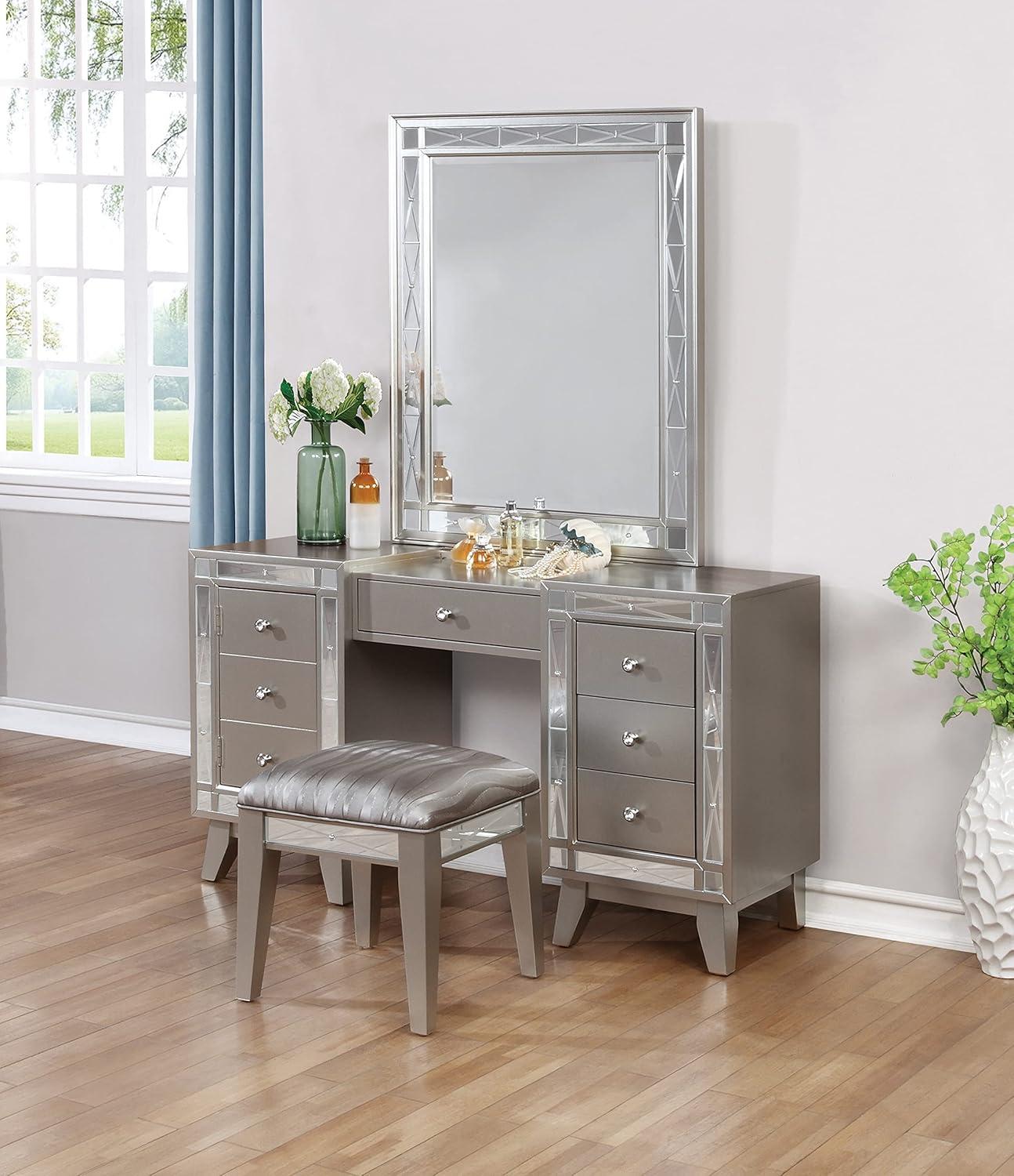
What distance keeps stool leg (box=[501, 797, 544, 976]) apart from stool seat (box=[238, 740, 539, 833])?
0.27 feet

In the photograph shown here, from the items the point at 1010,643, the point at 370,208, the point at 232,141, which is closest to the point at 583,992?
the point at 1010,643

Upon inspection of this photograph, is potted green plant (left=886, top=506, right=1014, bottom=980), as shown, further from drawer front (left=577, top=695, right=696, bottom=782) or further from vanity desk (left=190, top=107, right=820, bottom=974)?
drawer front (left=577, top=695, right=696, bottom=782)

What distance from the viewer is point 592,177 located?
11.5 feet

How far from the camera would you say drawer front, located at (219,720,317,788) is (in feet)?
11.8

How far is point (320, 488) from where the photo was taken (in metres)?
3.77

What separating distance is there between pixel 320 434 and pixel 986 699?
1629mm

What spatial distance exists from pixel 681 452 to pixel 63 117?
2733mm

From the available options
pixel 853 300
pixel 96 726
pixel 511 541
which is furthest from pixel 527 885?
pixel 96 726

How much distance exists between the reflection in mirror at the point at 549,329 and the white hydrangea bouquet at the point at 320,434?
0.19 meters

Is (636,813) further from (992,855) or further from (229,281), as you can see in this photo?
(229,281)

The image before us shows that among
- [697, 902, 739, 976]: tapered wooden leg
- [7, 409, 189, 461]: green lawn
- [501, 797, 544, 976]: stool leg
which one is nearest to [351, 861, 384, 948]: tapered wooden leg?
[501, 797, 544, 976]: stool leg

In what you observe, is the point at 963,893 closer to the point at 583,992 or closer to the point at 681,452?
the point at 583,992

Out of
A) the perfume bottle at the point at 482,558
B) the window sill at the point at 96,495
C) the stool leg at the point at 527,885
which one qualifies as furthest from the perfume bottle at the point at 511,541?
the window sill at the point at 96,495

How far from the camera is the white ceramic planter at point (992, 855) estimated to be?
3078 mm
